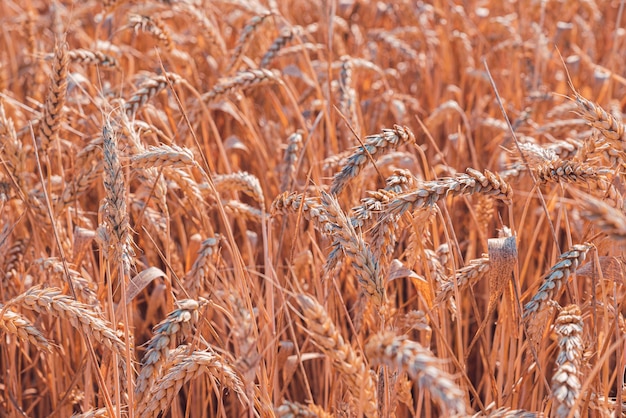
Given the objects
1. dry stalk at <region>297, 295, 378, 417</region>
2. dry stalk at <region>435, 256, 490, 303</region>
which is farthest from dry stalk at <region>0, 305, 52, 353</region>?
dry stalk at <region>435, 256, 490, 303</region>

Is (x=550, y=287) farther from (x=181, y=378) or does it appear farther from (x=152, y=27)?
(x=152, y=27)

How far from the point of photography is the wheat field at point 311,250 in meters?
1.05

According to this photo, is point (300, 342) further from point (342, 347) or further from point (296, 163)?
point (342, 347)

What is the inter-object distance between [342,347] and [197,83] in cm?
191

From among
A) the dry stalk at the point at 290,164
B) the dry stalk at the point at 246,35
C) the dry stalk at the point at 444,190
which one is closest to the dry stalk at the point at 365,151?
the dry stalk at the point at 444,190

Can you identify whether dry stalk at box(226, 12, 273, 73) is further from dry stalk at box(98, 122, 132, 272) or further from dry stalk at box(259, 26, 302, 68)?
dry stalk at box(98, 122, 132, 272)

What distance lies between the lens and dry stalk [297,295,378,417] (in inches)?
33.2

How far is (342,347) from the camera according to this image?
867mm

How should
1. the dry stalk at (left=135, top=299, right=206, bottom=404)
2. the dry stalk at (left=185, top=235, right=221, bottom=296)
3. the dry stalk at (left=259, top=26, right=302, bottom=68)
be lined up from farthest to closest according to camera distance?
the dry stalk at (left=259, top=26, right=302, bottom=68), the dry stalk at (left=185, top=235, right=221, bottom=296), the dry stalk at (left=135, top=299, right=206, bottom=404)

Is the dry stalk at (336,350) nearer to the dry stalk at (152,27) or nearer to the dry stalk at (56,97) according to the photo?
the dry stalk at (56,97)

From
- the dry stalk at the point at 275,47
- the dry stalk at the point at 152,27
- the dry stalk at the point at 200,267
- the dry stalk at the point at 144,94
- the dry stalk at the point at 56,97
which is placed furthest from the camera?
the dry stalk at the point at 275,47

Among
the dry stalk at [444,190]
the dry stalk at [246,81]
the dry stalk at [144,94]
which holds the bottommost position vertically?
the dry stalk at [444,190]

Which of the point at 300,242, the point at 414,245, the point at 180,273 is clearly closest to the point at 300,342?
the point at 300,242

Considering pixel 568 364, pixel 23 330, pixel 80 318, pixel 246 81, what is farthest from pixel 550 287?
pixel 246 81
